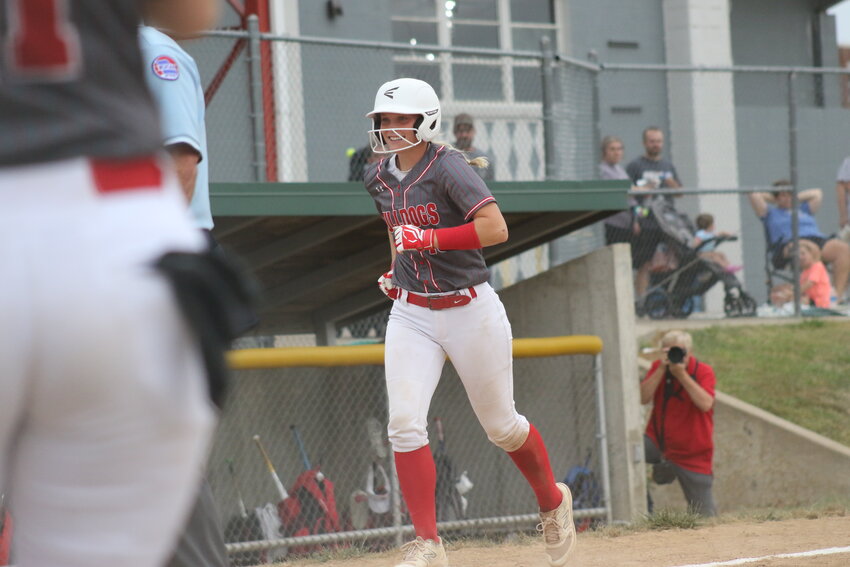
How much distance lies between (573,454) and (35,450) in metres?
7.56

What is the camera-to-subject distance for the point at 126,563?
1.50 metres

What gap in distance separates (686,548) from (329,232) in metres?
3.04

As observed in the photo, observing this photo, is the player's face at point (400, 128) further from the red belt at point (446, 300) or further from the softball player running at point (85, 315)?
the softball player running at point (85, 315)

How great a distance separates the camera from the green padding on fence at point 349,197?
723 centimetres

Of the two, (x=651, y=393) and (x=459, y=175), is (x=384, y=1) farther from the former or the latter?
(x=459, y=175)

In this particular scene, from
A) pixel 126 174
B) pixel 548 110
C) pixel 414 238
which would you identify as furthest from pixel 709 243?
pixel 126 174

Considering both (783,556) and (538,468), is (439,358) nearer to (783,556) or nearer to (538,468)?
(538,468)

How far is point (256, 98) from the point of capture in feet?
27.2

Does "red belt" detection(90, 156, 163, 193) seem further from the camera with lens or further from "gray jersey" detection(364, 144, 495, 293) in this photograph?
the camera with lens

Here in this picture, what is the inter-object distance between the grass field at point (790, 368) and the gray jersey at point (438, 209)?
20.5 feet

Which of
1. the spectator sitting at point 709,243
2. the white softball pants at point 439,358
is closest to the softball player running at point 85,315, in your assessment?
the white softball pants at point 439,358

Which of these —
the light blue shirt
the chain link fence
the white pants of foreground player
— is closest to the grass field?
the chain link fence

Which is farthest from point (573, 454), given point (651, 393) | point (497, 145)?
point (497, 145)

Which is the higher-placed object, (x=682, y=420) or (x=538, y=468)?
(x=538, y=468)
